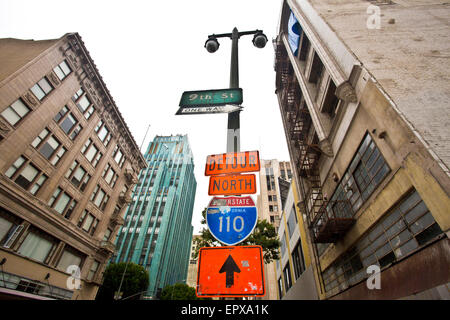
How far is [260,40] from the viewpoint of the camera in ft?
26.9

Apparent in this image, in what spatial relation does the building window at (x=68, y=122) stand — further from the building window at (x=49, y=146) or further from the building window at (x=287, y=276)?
the building window at (x=287, y=276)

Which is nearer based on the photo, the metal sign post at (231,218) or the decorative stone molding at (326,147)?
the metal sign post at (231,218)

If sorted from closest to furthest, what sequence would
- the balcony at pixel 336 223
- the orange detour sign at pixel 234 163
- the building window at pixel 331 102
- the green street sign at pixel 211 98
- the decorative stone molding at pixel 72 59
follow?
1. the orange detour sign at pixel 234 163
2. the green street sign at pixel 211 98
3. the balcony at pixel 336 223
4. the building window at pixel 331 102
5. the decorative stone molding at pixel 72 59

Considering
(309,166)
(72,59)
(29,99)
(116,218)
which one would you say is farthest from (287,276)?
(72,59)

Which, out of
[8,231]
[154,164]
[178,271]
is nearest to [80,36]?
[8,231]

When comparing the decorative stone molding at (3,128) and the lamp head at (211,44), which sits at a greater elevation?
the decorative stone molding at (3,128)

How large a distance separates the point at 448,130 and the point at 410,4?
38.1ft

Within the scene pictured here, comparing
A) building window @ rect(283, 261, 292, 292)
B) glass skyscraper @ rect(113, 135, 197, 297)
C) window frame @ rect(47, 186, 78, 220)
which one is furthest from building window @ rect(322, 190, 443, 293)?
glass skyscraper @ rect(113, 135, 197, 297)

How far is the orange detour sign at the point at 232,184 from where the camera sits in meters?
4.90

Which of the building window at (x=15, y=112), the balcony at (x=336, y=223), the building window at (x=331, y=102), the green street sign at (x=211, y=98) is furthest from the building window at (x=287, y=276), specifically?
the building window at (x=15, y=112)

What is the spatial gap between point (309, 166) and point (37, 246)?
2365 cm

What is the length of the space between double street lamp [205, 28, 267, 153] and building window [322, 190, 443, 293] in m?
5.55

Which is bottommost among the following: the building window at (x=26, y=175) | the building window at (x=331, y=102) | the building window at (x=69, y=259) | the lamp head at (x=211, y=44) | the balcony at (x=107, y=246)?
the building window at (x=69, y=259)

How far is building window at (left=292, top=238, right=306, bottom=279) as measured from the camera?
17091 millimetres
